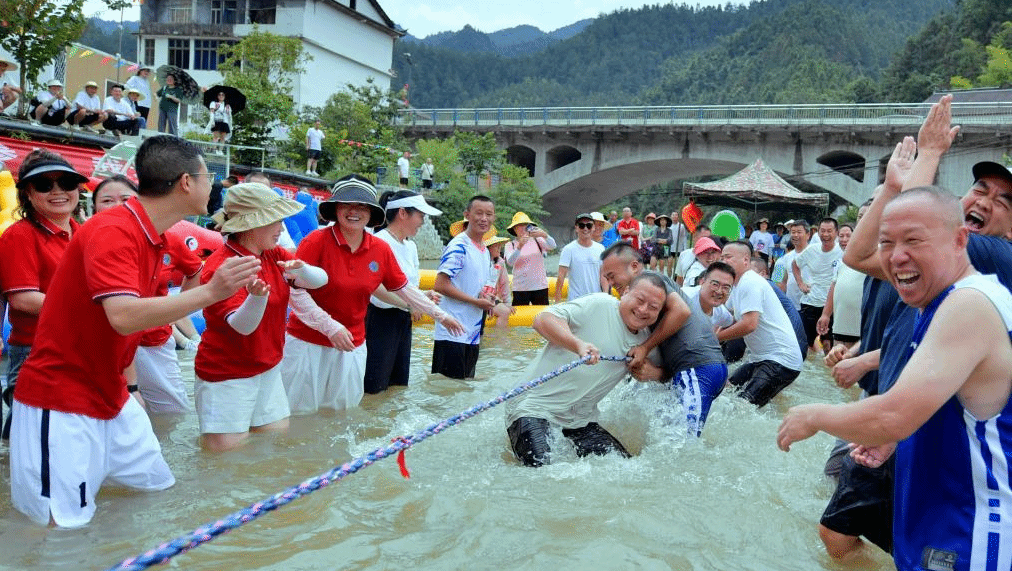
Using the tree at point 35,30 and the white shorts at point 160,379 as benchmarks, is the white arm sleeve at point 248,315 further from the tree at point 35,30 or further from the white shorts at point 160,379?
the tree at point 35,30

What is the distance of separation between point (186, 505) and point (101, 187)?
2.21 metres

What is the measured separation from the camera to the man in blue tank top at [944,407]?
7.51ft

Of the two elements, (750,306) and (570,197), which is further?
(570,197)

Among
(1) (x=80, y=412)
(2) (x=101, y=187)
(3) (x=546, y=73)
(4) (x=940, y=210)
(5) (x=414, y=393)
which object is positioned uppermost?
(3) (x=546, y=73)

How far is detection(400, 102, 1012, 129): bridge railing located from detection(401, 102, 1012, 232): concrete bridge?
5 centimetres

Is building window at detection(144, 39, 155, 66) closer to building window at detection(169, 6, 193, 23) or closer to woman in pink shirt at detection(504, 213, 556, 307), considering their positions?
building window at detection(169, 6, 193, 23)

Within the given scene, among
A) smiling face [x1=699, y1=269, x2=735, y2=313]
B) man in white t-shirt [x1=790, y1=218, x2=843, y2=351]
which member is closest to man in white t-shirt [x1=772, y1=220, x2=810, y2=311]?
man in white t-shirt [x1=790, y1=218, x2=843, y2=351]

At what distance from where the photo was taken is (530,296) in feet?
38.7

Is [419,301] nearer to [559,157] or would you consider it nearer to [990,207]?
[990,207]

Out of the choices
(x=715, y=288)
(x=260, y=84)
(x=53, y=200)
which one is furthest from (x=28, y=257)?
(x=260, y=84)

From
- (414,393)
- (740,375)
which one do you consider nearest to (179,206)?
(414,393)

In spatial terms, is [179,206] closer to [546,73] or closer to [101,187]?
[101,187]

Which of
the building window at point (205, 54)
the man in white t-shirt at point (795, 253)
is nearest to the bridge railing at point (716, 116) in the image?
the building window at point (205, 54)

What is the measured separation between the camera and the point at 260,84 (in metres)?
29.4
